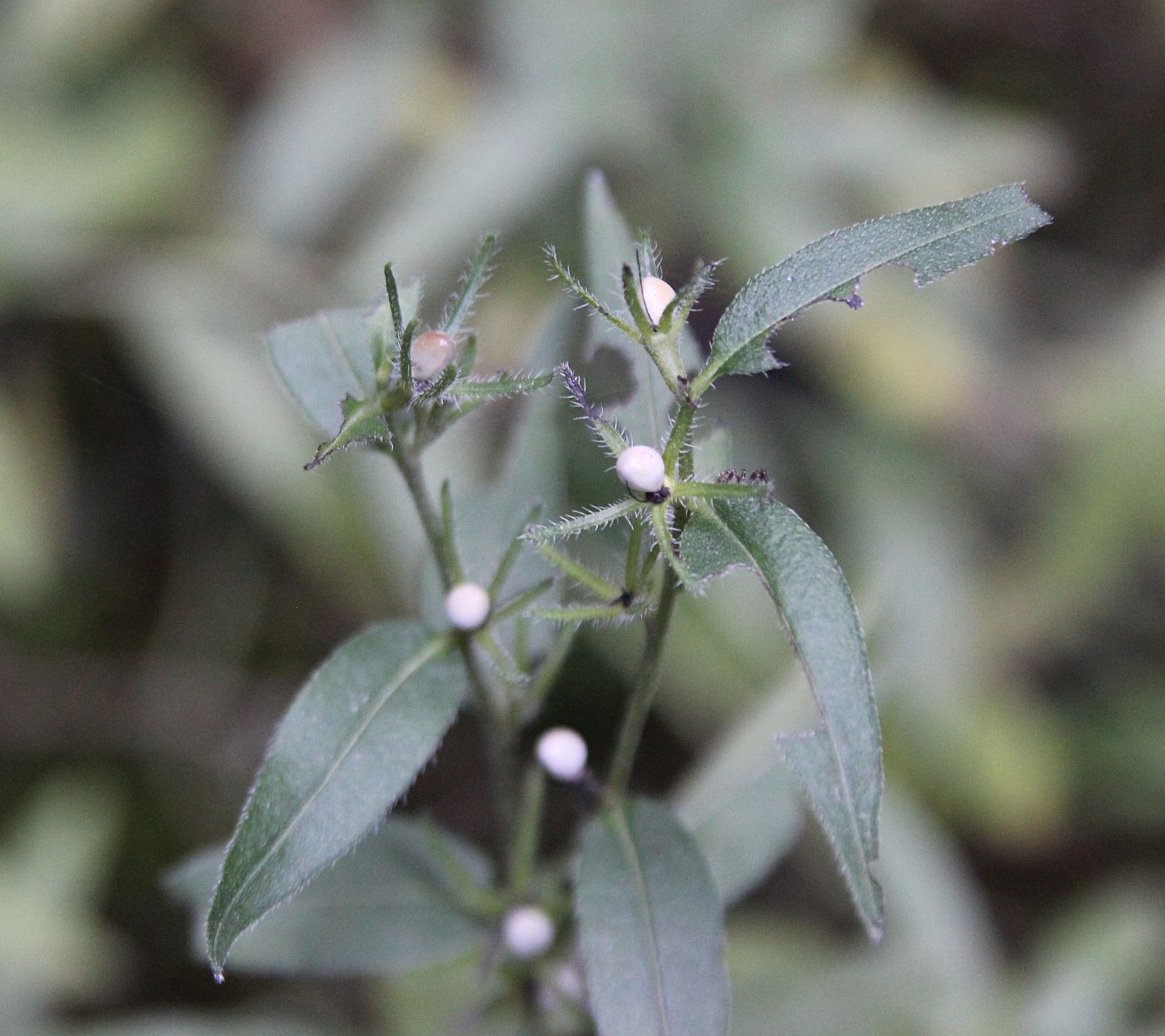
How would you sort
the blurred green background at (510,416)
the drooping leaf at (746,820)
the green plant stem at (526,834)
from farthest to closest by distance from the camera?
the blurred green background at (510,416)
the drooping leaf at (746,820)
the green plant stem at (526,834)

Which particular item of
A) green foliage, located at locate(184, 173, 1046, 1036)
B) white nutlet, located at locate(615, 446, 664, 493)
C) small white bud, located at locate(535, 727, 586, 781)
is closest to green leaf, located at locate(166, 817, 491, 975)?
green foliage, located at locate(184, 173, 1046, 1036)

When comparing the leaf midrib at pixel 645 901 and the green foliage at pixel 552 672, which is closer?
the green foliage at pixel 552 672

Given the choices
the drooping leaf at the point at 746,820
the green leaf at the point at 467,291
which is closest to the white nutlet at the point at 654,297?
the green leaf at the point at 467,291

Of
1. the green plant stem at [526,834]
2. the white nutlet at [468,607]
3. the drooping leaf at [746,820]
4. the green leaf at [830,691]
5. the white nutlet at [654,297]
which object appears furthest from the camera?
the drooping leaf at [746,820]

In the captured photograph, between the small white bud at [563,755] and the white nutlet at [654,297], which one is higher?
the white nutlet at [654,297]

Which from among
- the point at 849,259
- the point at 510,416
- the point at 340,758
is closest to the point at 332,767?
the point at 340,758

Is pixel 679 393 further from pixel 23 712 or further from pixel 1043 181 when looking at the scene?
pixel 1043 181

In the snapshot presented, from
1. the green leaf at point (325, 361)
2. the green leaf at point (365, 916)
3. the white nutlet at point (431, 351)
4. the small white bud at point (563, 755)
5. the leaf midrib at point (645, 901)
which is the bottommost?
the green leaf at point (365, 916)

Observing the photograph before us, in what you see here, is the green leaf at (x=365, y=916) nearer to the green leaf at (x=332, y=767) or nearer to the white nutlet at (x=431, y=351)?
the green leaf at (x=332, y=767)
